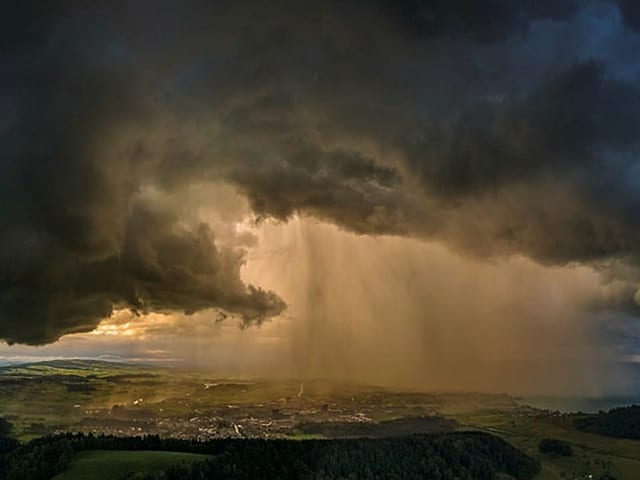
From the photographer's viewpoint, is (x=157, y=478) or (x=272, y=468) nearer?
(x=157, y=478)

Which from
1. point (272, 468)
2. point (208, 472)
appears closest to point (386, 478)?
point (272, 468)

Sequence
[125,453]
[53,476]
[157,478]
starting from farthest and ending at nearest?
1. [125,453]
2. [53,476]
3. [157,478]

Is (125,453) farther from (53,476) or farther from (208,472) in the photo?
(208,472)

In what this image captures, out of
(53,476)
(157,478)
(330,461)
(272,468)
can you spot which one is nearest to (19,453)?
(53,476)

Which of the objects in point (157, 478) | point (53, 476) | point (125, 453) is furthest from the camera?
point (125, 453)

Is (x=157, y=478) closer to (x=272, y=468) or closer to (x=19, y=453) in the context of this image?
(x=272, y=468)

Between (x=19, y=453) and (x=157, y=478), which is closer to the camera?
(x=157, y=478)
